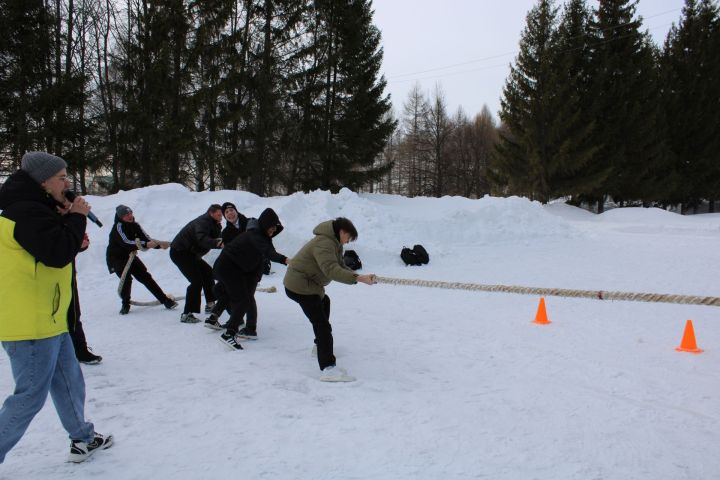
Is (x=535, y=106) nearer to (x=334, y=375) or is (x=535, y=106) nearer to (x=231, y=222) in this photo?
(x=231, y=222)

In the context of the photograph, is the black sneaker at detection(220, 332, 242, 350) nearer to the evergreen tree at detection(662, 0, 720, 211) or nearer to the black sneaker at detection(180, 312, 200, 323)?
the black sneaker at detection(180, 312, 200, 323)

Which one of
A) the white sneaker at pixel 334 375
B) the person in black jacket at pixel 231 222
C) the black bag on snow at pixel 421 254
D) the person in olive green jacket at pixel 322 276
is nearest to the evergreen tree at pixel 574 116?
the black bag on snow at pixel 421 254

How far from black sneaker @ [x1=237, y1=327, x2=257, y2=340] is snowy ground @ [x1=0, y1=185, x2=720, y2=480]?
5.0 inches

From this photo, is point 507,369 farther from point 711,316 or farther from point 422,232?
point 422,232

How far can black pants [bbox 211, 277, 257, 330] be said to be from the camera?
582 cm

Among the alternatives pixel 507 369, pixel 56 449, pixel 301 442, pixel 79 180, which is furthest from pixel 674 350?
pixel 79 180

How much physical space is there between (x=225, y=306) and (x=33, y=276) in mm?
3762

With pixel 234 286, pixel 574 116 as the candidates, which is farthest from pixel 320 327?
pixel 574 116

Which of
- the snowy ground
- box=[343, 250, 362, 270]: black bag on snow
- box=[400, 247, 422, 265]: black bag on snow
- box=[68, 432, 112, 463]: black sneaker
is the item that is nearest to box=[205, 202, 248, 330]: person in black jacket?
the snowy ground

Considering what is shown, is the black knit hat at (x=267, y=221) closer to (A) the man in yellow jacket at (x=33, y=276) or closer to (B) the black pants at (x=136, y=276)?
(A) the man in yellow jacket at (x=33, y=276)

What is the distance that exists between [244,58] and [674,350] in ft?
67.7

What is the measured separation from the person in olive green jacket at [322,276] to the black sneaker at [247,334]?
55.6 inches

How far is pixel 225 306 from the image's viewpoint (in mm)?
6336

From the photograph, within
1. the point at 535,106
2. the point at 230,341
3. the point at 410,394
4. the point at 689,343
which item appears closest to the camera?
the point at 410,394
